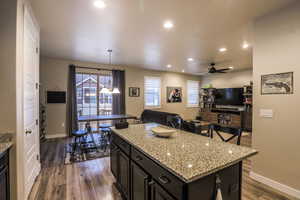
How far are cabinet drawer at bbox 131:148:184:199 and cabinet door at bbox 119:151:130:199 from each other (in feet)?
1.18

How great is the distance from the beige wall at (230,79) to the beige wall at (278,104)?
16.9 feet

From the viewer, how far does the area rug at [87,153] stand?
3330mm

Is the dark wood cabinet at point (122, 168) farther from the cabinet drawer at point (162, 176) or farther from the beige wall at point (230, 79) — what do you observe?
the beige wall at point (230, 79)

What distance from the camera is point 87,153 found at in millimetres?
3680

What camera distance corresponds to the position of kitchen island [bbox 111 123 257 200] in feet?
3.25

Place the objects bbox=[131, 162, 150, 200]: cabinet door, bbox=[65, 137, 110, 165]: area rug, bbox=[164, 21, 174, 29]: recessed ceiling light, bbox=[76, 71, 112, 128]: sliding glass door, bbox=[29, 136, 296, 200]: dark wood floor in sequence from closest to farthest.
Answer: bbox=[131, 162, 150, 200]: cabinet door → bbox=[29, 136, 296, 200]: dark wood floor → bbox=[164, 21, 174, 29]: recessed ceiling light → bbox=[65, 137, 110, 165]: area rug → bbox=[76, 71, 112, 128]: sliding glass door

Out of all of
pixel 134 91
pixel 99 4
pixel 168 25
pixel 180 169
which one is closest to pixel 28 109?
pixel 99 4

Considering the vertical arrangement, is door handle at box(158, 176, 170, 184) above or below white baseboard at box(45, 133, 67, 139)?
above

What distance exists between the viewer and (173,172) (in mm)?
990

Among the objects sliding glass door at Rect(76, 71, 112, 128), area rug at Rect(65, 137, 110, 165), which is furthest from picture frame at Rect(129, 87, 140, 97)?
area rug at Rect(65, 137, 110, 165)

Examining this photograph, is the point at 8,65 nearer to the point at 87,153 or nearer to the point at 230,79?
the point at 87,153

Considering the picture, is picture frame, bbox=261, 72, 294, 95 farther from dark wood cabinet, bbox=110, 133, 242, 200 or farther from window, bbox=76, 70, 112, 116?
window, bbox=76, 70, 112, 116

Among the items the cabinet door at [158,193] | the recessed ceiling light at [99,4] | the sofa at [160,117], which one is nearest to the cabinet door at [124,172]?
the cabinet door at [158,193]

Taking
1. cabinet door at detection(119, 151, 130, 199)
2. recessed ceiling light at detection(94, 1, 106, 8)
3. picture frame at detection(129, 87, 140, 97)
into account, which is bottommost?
cabinet door at detection(119, 151, 130, 199)
